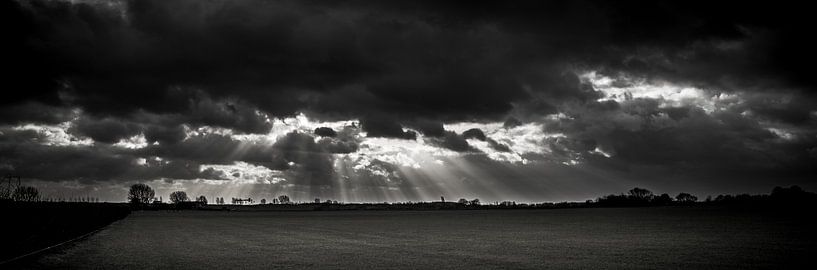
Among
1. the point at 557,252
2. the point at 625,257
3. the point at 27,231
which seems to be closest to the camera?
the point at 625,257

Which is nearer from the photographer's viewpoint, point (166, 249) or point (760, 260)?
Answer: point (760, 260)

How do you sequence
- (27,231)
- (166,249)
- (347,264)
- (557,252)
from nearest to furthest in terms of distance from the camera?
1. (347,264)
2. (557,252)
3. (166,249)
4. (27,231)

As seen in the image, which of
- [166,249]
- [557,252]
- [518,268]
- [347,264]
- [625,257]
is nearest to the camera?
[518,268]

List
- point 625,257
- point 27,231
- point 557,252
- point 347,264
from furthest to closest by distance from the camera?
1. point 27,231
2. point 557,252
3. point 625,257
4. point 347,264

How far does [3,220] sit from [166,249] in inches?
1273

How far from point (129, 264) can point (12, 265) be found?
573 cm

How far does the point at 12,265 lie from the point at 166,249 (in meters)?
8.70

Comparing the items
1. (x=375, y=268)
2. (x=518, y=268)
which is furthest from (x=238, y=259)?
(x=518, y=268)

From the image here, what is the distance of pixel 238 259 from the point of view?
26922 millimetres

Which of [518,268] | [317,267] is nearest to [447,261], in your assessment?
[518,268]

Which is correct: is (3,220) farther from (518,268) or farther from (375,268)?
(518,268)

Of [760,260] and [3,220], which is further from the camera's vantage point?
[3,220]

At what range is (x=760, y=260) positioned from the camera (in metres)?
24.3

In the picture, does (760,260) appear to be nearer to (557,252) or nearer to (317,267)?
Answer: (557,252)
